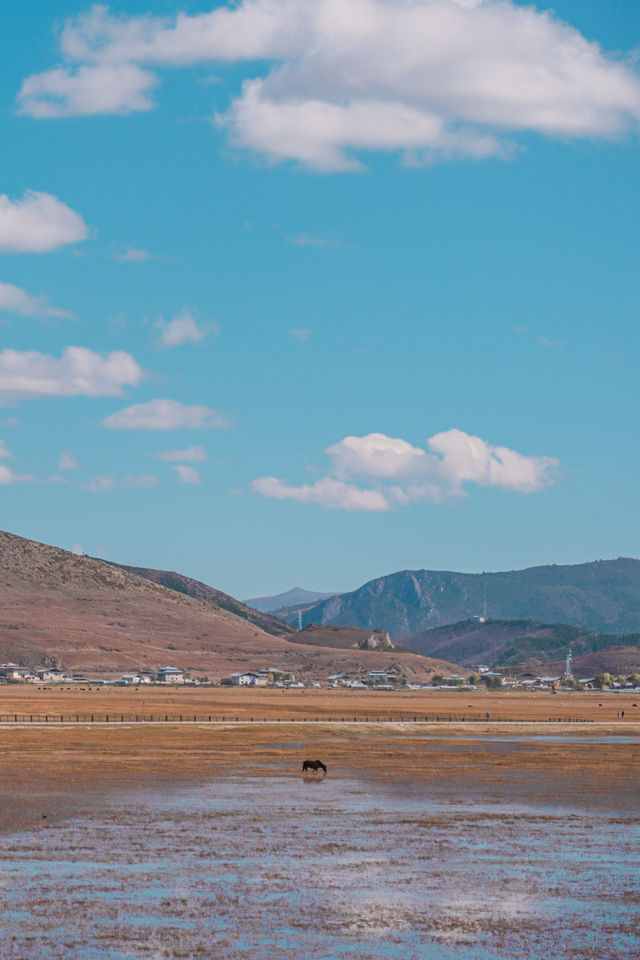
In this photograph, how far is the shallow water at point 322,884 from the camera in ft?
81.6

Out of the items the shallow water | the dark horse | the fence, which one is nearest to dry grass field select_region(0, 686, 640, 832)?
the fence

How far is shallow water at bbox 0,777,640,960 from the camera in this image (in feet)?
81.6

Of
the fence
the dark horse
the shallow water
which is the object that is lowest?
the fence

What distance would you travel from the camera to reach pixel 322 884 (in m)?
30.7

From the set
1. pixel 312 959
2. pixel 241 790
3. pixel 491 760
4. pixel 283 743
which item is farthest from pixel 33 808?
pixel 283 743

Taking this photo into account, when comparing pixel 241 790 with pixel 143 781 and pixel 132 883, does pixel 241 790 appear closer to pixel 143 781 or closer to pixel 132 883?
pixel 143 781

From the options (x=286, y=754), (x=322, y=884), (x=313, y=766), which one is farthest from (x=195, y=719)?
(x=322, y=884)

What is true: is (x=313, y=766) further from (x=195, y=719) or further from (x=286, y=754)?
(x=195, y=719)

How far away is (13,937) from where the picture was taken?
2473 cm

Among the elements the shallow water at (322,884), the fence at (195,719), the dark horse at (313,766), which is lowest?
the fence at (195,719)

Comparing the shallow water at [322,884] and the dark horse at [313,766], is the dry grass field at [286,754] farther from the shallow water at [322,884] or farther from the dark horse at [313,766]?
the shallow water at [322,884]

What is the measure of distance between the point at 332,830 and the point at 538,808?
10784 mm

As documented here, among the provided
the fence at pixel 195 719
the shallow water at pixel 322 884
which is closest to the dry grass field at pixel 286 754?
the fence at pixel 195 719

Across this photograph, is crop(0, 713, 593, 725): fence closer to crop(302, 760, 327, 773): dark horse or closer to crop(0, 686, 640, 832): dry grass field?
crop(0, 686, 640, 832): dry grass field
